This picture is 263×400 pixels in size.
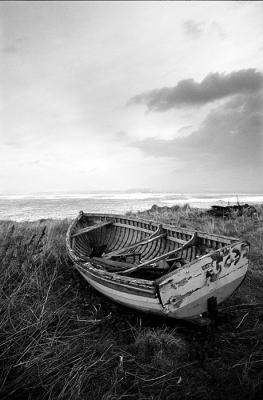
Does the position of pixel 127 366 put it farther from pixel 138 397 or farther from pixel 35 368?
pixel 35 368

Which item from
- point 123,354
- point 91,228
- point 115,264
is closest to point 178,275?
point 123,354

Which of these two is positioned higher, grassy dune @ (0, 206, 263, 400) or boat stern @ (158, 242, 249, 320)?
boat stern @ (158, 242, 249, 320)

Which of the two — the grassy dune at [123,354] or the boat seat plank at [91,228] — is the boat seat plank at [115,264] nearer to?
the grassy dune at [123,354]

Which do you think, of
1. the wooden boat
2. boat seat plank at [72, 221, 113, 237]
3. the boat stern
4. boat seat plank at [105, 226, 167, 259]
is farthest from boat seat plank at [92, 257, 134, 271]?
the boat stern

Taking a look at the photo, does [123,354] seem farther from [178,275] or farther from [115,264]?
[115,264]

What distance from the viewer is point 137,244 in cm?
586

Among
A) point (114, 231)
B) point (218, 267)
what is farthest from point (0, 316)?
point (114, 231)

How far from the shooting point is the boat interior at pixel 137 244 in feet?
16.7

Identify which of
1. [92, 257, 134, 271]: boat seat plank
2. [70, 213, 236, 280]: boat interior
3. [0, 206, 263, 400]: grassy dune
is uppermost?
[70, 213, 236, 280]: boat interior

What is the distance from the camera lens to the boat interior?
201 inches

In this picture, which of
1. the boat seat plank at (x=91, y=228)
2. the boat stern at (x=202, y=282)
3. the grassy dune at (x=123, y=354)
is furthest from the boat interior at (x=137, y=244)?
the grassy dune at (x=123, y=354)

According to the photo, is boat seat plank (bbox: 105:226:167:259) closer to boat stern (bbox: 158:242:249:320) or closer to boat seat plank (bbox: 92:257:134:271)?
boat seat plank (bbox: 92:257:134:271)

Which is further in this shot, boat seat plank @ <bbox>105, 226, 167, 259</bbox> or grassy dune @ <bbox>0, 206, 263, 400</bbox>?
boat seat plank @ <bbox>105, 226, 167, 259</bbox>

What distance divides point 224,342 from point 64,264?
13.4 feet
